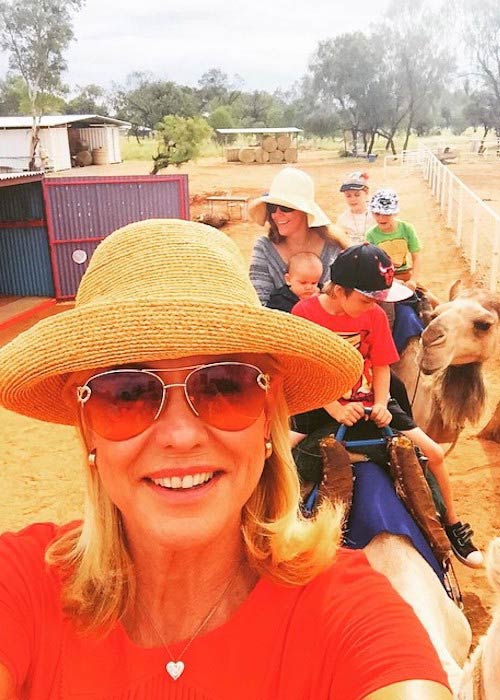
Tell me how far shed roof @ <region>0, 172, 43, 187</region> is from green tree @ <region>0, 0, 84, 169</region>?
22.5 metres

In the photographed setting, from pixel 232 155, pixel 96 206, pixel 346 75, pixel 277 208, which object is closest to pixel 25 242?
pixel 96 206

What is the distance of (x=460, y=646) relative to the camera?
265 cm

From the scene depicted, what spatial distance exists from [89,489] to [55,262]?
11676 millimetres

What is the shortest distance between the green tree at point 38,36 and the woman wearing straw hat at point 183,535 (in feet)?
112

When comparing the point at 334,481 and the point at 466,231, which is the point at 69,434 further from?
the point at 466,231

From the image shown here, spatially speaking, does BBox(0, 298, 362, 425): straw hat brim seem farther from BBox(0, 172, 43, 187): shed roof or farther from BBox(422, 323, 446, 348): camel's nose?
BBox(0, 172, 43, 187): shed roof

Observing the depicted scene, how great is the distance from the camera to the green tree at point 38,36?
32.3m

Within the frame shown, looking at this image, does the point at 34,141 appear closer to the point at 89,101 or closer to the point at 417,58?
the point at 417,58

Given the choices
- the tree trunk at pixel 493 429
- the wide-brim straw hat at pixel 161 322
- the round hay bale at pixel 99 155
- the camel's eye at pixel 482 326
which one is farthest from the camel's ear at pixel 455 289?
the round hay bale at pixel 99 155

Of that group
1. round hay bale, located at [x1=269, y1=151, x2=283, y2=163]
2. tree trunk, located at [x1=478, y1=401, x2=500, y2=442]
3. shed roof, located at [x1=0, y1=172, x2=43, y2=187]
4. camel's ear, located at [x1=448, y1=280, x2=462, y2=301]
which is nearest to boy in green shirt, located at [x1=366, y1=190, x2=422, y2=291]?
camel's ear, located at [x1=448, y1=280, x2=462, y2=301]

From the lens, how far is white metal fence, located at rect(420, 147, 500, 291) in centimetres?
1034

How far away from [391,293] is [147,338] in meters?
2.71

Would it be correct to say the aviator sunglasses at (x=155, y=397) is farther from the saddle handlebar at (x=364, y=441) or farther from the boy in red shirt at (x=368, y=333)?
the boy in red shirt at (x=368, y=333)

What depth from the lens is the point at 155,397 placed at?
1.21 meters
